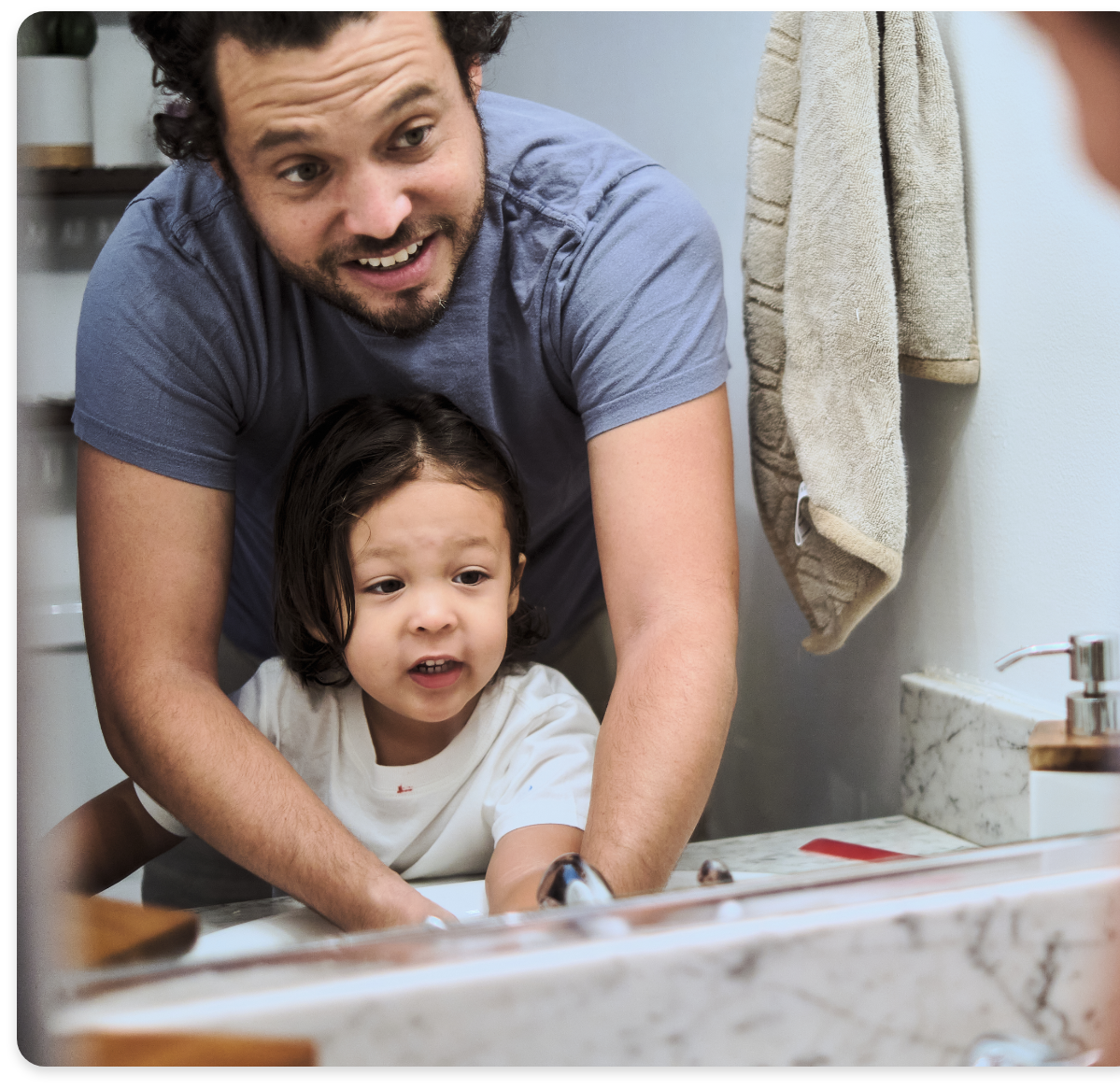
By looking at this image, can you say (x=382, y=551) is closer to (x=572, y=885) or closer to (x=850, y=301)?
(x=572, y=885)

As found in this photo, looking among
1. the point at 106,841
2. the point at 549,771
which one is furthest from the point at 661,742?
the point at 106,841

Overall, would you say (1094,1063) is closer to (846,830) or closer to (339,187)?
(846,830)

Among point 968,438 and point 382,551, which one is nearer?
point 382,551

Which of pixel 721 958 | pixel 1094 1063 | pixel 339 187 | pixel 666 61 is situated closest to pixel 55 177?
pixel 339 187

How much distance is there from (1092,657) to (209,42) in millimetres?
552

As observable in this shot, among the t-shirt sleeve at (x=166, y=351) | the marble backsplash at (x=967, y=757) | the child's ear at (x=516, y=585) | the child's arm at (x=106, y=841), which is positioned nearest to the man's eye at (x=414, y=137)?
the t-shirt sleeve at (x=166, y=351)

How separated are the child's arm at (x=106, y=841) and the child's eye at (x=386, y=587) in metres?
0.15

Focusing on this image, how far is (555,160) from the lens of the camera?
60 cm

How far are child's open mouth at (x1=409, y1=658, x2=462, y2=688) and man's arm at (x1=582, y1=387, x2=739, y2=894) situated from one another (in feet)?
0.31

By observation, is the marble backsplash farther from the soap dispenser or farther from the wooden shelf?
the wooden shelf

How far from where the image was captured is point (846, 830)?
59cm

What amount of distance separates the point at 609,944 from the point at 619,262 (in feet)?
1.33

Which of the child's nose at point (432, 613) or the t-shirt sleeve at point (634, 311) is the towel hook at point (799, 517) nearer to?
the t-shirt sleeve at point (634, 311)

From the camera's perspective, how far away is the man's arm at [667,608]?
1.80 feet
